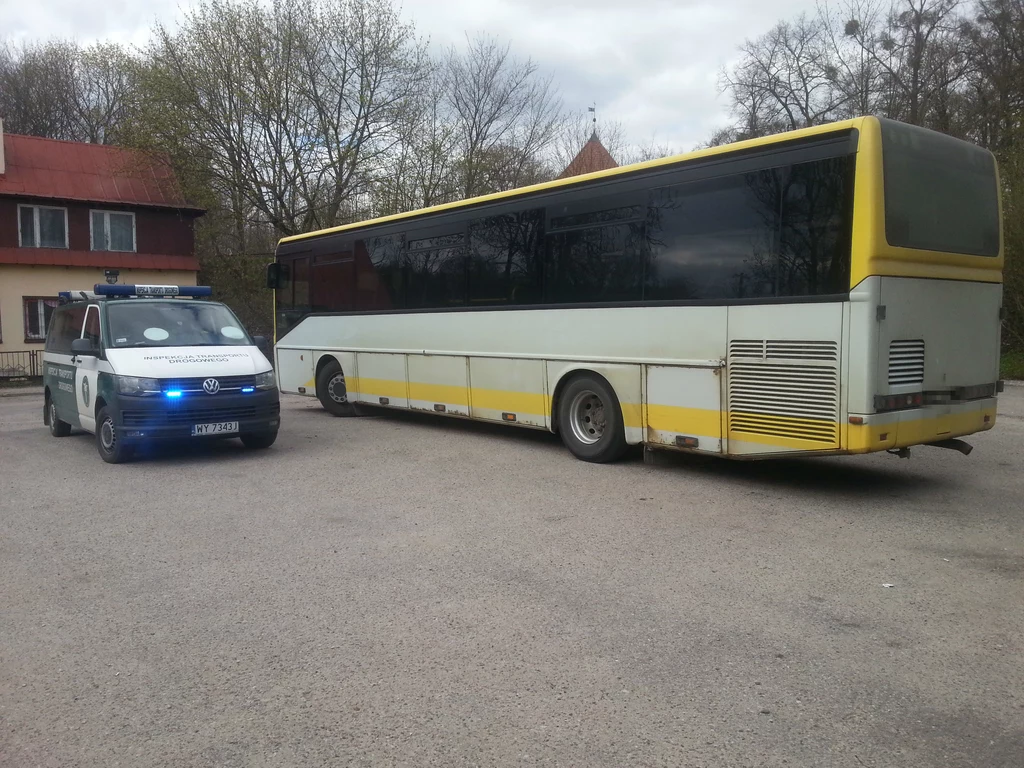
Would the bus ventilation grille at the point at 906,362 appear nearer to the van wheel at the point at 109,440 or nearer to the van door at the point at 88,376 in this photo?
the van wheel at the point at 109,440

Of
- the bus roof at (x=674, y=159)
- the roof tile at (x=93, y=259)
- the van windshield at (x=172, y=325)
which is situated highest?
the roof tile at (x=93, y=259)

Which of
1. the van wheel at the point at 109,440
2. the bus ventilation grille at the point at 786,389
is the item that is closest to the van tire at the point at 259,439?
the van wheel at the point at 109,440

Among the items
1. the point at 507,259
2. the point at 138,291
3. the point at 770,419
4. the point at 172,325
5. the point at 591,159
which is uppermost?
the point at 591,159

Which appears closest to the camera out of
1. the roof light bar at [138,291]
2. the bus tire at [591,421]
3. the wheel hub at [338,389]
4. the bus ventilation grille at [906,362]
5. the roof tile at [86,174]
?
the bus ventilation grille at [906,362]

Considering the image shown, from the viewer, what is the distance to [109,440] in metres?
10.3

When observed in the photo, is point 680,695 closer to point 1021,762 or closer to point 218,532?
point 1021,762

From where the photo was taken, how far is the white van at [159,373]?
32.6 ft

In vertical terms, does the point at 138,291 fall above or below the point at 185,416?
above

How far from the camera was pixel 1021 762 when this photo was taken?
3248 millimetres

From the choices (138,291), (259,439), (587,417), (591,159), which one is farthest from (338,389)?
(591,159)

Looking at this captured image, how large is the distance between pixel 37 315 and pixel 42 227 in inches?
118

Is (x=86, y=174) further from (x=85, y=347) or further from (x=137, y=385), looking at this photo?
(x=137, y=385)

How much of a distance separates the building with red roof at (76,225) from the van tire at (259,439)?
20.0m

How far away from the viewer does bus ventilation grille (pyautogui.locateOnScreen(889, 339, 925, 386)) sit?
7332 mm
